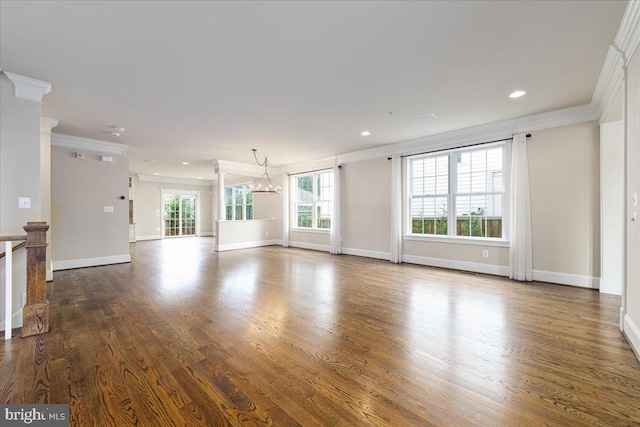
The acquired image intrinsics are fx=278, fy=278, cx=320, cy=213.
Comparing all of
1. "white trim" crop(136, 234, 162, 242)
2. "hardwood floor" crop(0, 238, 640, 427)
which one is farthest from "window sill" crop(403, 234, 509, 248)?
"white trim" crop(136, 234, 162, 242)

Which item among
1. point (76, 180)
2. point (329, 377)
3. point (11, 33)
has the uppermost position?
point (11, 33)

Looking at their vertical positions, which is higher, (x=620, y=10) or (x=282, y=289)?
(x=620, y=10)

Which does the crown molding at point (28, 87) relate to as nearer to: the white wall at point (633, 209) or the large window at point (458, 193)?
the white wall at point (633, 209)

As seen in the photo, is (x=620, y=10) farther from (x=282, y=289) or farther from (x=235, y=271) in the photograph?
(x=235, y=271)

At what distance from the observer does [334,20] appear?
2209 mm

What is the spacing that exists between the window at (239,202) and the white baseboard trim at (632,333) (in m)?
9.74

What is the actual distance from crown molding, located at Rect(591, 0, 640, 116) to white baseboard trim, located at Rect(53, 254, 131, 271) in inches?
330

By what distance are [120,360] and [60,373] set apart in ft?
1.15

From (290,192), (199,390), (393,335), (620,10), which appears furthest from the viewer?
(290,192)

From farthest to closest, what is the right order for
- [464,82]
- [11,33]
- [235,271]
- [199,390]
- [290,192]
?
[290,192] < [235,271] < [464,82] < [11,33] < [199,390]

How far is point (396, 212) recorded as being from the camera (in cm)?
625

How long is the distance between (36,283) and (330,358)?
2971 mm

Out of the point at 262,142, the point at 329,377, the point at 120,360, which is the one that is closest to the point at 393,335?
the point at 329,377

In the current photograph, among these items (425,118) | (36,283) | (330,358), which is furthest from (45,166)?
(425,118)
